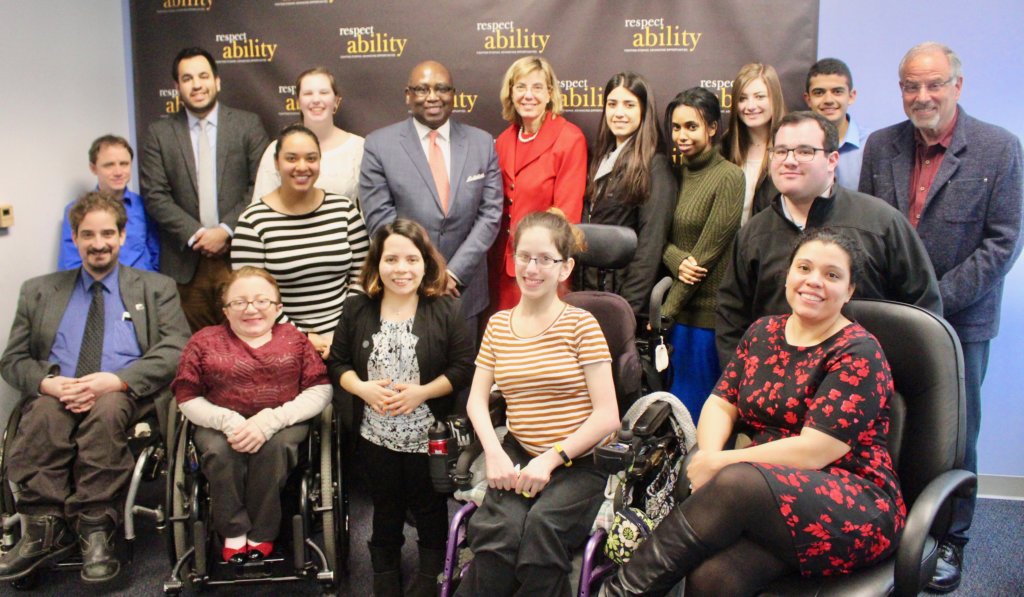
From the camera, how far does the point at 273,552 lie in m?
2.83

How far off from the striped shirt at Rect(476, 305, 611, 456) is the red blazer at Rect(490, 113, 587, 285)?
3.66 ft

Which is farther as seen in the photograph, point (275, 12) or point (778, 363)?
point (275, 12)

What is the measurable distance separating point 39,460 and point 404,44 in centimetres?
240

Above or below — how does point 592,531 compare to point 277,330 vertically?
below

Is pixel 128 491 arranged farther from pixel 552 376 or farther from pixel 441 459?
pixel 552 376

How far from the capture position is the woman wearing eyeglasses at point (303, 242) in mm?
3123

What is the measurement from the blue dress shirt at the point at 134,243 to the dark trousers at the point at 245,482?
1.25 metres

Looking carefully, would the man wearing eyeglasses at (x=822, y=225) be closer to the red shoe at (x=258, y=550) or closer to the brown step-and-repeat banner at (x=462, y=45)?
the brown step-and-repeat banner at (x=462, y=45)

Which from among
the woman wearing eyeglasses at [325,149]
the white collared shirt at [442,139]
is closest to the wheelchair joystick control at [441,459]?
the white collared shirt at [442,139]

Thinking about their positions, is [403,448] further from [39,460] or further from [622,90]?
[622,90]

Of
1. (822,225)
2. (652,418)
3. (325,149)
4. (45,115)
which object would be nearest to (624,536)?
(652,418)

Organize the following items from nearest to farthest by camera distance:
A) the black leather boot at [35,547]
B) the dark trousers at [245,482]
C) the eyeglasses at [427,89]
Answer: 1. the dark trousers at [245,482]
2. the black leather boot at [35,547]
3. the eyeglasses at [427,89]

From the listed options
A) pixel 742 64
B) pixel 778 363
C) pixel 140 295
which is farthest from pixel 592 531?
pixel 742 64

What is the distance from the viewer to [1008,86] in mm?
3350
